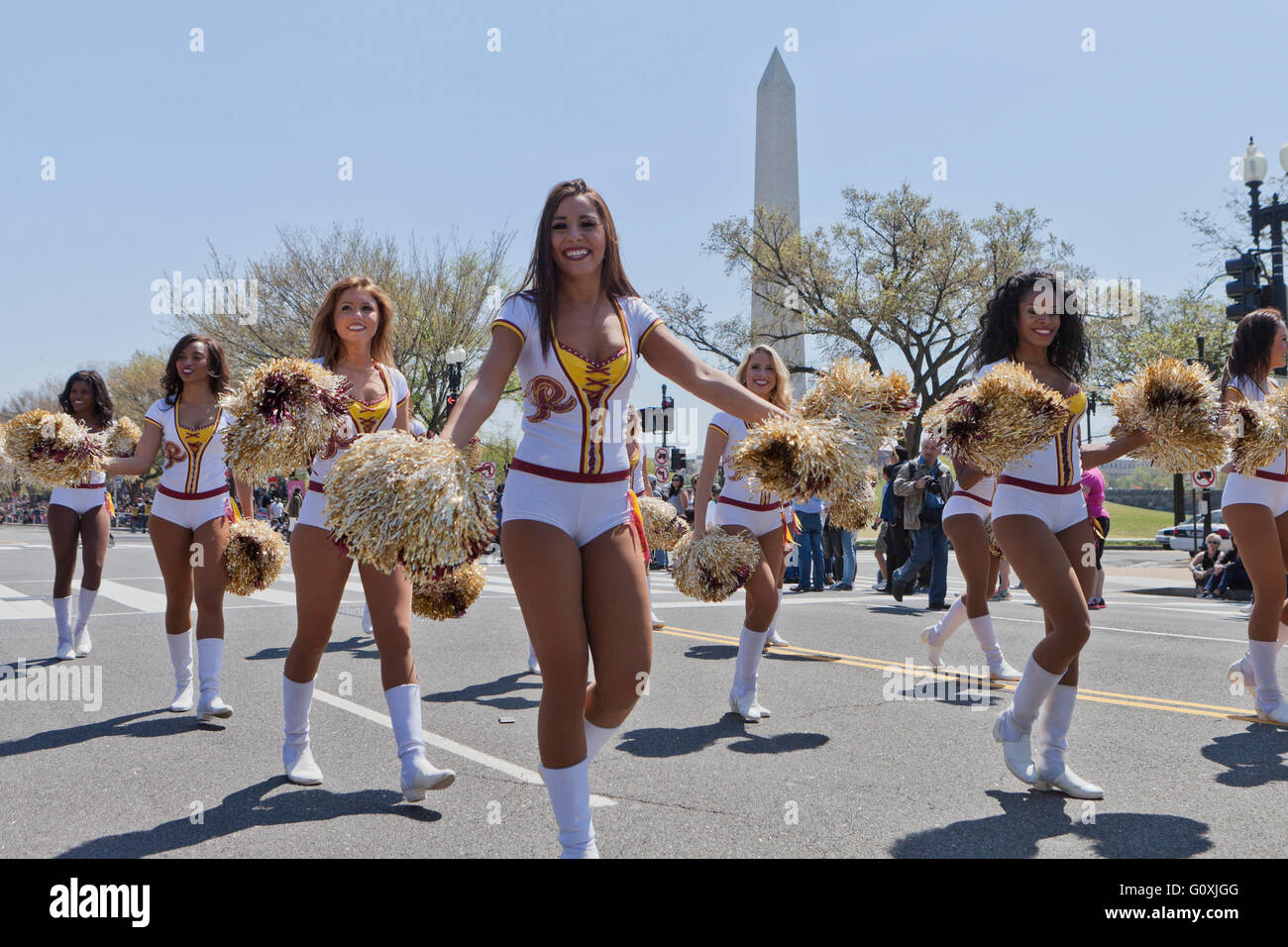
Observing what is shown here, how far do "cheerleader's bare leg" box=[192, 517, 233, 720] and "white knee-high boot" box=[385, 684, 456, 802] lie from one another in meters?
1.86

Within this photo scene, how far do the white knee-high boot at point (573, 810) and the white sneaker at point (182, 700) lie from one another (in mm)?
3721

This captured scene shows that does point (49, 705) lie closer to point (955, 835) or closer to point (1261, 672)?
point (955, 835)

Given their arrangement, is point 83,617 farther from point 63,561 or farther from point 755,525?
point 755,525

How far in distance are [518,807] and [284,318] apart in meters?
31.3

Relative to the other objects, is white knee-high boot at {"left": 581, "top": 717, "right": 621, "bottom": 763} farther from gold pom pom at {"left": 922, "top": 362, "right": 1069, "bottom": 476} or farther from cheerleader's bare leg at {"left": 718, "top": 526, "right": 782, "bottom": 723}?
cheerleader's bare leg at {"left": 718, "top": 526, "right": 782, "bottom": 723}

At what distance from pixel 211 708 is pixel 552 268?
353cm

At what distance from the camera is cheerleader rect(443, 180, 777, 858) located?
2.90 m

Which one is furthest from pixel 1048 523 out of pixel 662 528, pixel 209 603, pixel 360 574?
pixel 209 603

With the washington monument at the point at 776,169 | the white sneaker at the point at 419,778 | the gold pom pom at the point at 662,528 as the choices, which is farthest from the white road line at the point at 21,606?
the washington monument at the point at 776,169

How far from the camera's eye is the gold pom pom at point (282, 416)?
3936mm

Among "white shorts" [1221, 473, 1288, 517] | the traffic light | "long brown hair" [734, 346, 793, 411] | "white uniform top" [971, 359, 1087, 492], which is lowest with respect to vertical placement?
"white shorts" [1221, 473, 1288, 517]

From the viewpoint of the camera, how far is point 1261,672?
5.34m

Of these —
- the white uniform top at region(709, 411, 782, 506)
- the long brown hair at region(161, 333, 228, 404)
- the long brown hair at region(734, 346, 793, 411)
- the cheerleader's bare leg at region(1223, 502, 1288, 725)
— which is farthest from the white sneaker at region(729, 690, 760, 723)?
the long brown hair at region(161, 333, 228, 404)

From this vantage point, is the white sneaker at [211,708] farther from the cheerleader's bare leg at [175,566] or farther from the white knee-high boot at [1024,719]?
the white knee-high boot at [1024,719]
